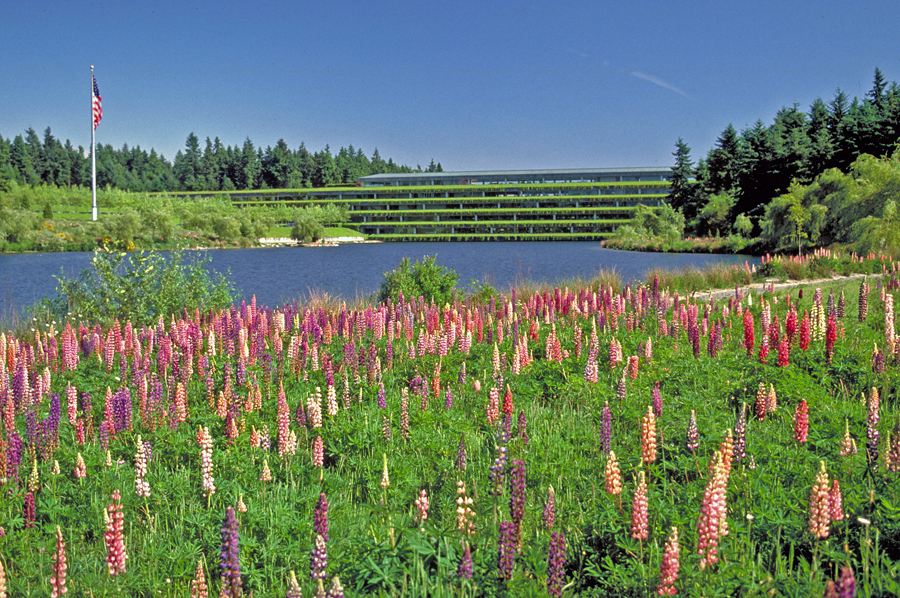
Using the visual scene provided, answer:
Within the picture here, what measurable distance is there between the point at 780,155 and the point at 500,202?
2562 inches

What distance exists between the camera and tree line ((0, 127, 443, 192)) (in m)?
152

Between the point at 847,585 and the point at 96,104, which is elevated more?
the point at 96,104

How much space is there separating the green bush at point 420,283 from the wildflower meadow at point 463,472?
22.7ft

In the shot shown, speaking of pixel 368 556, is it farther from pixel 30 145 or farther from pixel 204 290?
pixel 30 145

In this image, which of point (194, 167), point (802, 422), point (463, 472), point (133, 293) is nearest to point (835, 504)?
point (802, 422)

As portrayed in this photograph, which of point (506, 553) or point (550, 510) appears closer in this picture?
point (506, 553)

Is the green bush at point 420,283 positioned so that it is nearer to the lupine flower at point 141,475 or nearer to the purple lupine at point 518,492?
the lupine flower at point 141,475

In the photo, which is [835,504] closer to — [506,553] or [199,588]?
[506,553]

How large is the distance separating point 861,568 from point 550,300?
29.1ft

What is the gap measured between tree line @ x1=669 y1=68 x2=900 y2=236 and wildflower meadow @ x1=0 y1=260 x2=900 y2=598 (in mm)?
48356

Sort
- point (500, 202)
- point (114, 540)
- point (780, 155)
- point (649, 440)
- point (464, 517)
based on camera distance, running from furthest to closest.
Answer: point (500, 202), point (780, 155), point (649, 440), point (464, 517), point (114, 540)

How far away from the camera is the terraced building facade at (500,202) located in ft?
390

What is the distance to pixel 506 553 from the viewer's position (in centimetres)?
286

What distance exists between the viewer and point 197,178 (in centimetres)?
16212
